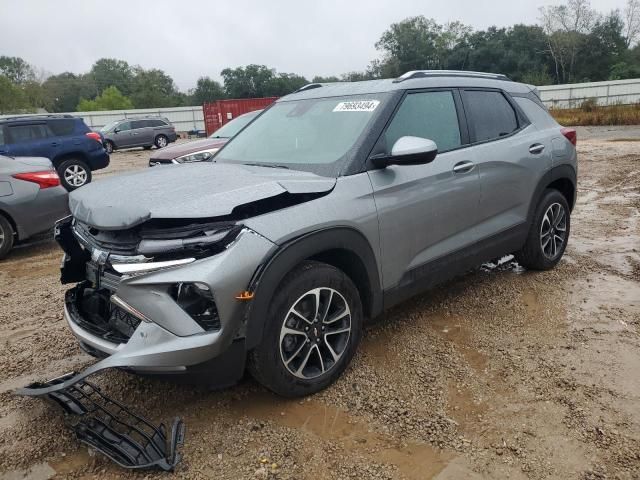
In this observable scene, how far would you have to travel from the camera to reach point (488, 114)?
4191mm

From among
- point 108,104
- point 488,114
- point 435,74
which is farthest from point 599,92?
point 108,104

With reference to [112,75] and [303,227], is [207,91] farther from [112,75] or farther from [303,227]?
[303,227]

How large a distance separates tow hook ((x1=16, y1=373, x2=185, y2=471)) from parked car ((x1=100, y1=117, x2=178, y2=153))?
79.7 feet

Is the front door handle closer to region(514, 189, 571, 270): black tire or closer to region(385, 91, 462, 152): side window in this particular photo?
region(385, 91, 462, 152): side window

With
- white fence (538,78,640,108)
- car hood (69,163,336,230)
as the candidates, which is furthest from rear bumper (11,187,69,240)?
white fence (538,78,640,108)

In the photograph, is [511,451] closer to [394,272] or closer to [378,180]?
[394,272]

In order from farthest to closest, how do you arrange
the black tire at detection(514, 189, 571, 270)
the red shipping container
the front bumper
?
the red shipping container
the black tire at detection(514, 189, 571, 270)
the front bumper

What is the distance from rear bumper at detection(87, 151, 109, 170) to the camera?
1252 centimetres

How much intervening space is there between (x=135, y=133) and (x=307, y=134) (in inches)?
950

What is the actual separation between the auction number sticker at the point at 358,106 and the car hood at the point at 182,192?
26.7 inches

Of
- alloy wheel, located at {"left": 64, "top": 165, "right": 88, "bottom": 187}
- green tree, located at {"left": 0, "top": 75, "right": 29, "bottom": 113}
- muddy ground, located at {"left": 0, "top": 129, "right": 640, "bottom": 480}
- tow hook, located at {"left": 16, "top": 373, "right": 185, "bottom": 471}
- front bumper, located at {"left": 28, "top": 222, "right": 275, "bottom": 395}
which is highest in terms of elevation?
green tree, located at {"left": 0, "top": 75, "right": 29, "bottom": 113}

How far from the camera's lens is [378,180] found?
3.17 metres

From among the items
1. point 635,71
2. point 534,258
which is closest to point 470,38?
point 635,71

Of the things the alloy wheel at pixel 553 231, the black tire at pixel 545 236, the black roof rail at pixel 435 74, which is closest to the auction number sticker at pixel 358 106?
the black roof rail at pixel 435 74
